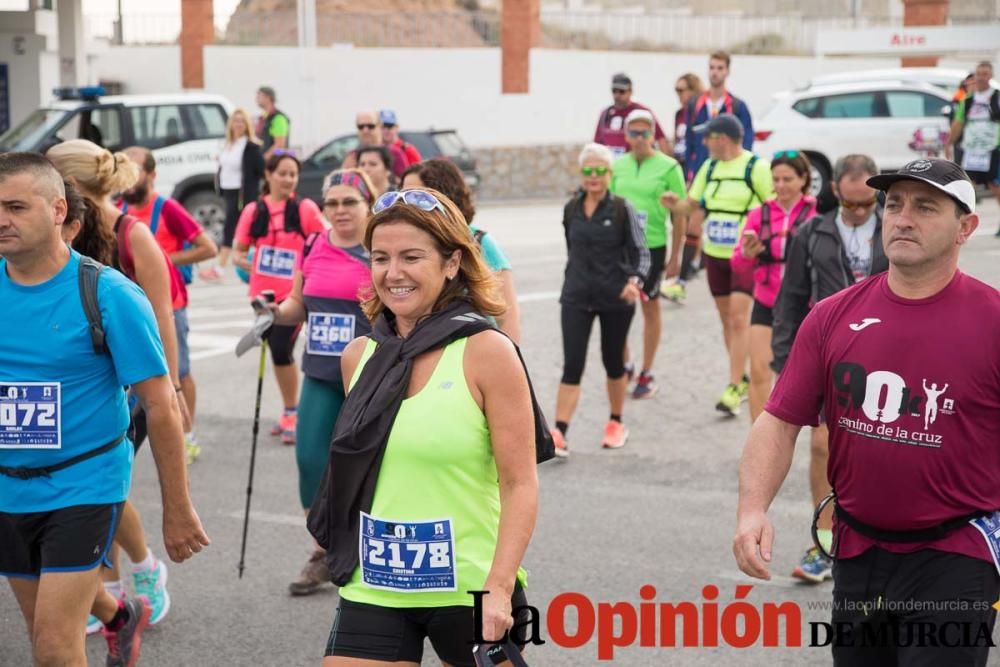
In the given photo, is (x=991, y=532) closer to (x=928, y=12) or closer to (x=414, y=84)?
(x=414, y=84)

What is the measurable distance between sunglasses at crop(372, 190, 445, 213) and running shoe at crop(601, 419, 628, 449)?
5753 millimetres

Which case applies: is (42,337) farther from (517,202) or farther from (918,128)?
(517,202)

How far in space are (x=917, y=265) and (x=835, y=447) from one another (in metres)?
0.55

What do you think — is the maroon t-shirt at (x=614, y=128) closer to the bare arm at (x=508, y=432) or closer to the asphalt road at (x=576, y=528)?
the asphalt road at (x=576, y=528)

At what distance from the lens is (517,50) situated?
32.8 meters

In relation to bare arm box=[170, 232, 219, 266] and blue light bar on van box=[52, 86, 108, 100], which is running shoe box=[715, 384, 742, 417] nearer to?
bare arm box=[170, 232, 219, 266]

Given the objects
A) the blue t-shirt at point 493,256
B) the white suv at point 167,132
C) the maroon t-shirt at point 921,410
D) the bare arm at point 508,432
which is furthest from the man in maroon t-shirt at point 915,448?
the white suv at point 167,132

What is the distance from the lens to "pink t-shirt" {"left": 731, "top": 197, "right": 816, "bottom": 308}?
8.44 m

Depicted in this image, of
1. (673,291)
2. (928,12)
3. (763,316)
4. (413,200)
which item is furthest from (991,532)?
(928,12)

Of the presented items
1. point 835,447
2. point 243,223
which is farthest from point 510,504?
point 243,223

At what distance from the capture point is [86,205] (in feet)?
17.4

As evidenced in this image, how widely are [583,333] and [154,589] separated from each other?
3.88 metres

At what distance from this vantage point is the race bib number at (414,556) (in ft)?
12.1

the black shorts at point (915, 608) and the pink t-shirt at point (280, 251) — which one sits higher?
the pink t-shirt at point (280, 251)
